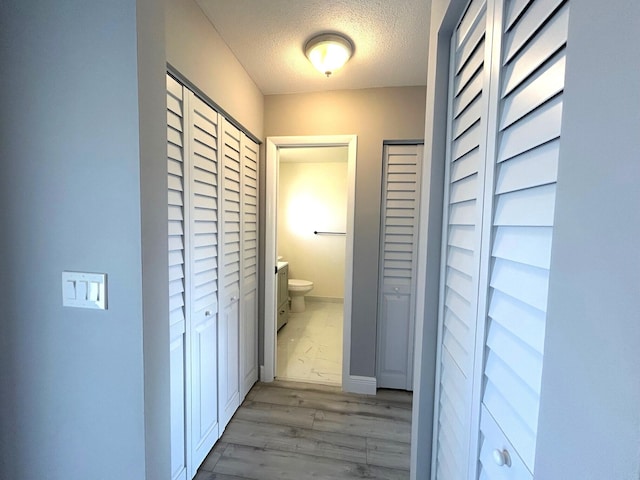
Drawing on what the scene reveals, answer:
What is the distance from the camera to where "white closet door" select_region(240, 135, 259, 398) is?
1982 mm

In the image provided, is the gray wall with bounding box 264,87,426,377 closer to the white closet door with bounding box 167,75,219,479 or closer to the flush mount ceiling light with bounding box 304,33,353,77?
the flush mount ceiling light with bounding box 304,33,353,77

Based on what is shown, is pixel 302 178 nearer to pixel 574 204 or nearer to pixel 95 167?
pixel 95 167

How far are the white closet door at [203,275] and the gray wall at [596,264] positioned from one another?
4.60ft

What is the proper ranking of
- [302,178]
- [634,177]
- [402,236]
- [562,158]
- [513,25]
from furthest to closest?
[302,178], [402,236], [513,25], [562,158], [634,177]

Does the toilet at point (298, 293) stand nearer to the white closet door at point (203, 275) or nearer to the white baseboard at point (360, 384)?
the white baseboard at point (360, 384)

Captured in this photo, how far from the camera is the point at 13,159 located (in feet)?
2.49

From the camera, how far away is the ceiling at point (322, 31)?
131cm

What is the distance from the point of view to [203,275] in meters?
1.49

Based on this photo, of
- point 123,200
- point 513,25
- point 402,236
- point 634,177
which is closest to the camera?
point 634,177

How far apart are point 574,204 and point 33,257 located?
49.3 inches

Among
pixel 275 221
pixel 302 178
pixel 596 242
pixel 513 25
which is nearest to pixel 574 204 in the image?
pixel 596 242

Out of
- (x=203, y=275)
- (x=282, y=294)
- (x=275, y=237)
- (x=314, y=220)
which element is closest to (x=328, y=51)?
(x=275, y=237)

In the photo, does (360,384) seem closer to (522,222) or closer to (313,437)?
(313,437)

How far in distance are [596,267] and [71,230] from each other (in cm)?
114
